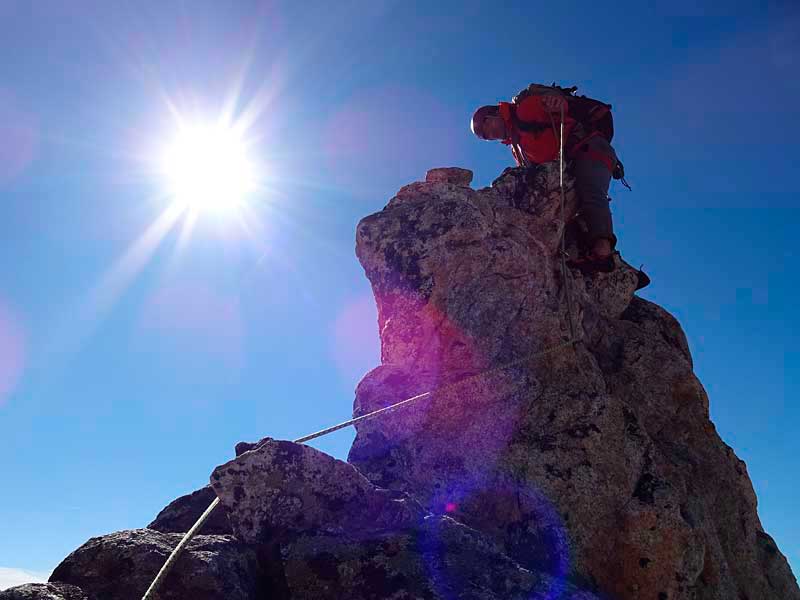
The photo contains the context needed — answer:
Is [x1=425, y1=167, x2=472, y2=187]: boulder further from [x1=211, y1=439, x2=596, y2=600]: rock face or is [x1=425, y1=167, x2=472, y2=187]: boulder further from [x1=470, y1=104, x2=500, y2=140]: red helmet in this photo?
[x1=211, y1=439, x2=596, y2=600]: rock face

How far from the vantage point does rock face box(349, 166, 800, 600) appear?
715 cm

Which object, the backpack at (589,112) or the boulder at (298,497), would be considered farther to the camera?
the backpack at (589,112)

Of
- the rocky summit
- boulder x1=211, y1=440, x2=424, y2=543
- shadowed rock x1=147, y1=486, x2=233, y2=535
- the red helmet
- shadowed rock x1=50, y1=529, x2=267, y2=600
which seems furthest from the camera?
the red helmet

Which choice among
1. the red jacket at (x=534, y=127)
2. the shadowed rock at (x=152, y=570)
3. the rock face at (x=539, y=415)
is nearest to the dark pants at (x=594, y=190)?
the rock face at (x=539, y=415)

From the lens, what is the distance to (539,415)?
7852 millimetres

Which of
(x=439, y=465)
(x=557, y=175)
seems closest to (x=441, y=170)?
(x=557, y=175)

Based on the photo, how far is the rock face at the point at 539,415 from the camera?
7148mm

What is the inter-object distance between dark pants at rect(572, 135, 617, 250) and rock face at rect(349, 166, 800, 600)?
30cm

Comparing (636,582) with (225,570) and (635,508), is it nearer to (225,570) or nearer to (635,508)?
(635,508)

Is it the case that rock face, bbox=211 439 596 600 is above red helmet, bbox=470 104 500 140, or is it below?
below

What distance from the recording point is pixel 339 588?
193 inches

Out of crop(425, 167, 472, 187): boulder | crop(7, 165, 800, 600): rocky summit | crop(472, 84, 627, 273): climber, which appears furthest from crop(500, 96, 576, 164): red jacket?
crop(425, 167, 472, 187): boulder

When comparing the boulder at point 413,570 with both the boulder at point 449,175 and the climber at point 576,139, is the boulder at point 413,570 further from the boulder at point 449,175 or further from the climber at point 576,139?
the boulder at point 449,175

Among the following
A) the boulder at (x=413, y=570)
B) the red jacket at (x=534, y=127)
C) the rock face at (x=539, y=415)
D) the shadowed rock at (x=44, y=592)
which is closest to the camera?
the shadowed rock at (x=44, y=592)
